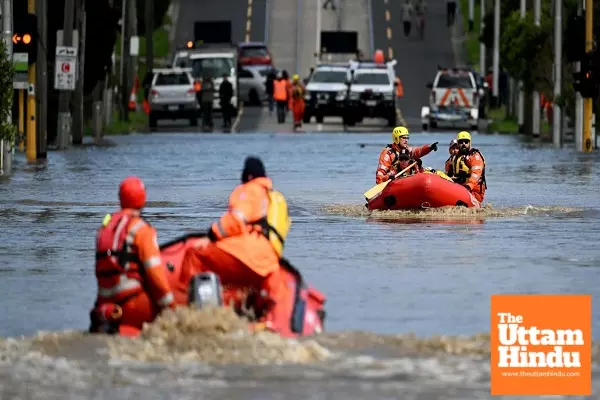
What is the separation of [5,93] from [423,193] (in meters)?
12.1

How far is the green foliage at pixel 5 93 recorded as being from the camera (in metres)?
38.9

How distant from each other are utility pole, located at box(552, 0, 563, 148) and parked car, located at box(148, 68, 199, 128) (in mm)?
15891

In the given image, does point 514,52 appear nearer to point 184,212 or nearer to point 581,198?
point 581,198

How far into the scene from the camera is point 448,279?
19.8 metres

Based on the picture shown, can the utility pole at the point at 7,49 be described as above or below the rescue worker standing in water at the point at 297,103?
above

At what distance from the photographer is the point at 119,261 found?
595 inches

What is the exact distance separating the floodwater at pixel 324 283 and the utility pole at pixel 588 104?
11.5 metres

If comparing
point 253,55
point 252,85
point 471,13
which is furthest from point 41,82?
point 471,13

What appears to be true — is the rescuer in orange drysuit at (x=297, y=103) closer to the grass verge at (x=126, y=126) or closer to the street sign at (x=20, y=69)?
the grass verge at (x=126, y=126)

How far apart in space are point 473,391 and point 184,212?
17828mm

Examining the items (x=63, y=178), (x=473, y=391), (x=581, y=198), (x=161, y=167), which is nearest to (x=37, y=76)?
(x=161, y=167)

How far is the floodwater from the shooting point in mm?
13117

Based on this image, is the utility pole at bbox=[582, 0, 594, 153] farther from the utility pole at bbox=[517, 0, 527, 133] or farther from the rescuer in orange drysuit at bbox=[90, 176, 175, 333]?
the rescuer in orange drysuit at bbox=[90, 176, 175, 333]

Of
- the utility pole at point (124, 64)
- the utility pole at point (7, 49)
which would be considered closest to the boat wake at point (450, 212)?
the utility pole at point (7, 49)
